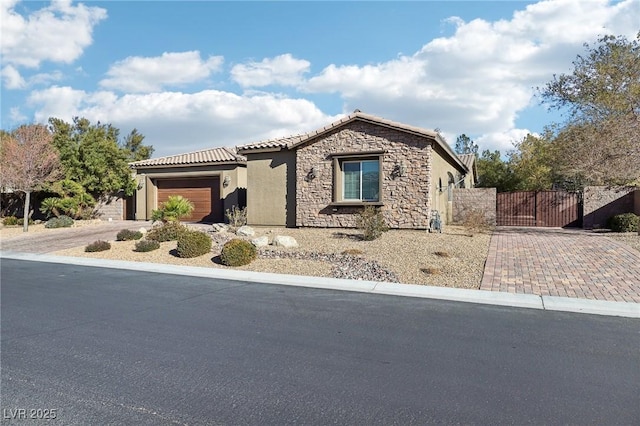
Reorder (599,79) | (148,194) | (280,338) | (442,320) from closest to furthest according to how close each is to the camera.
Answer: (280,338) → (442,320) → (599,79) → (148,194)

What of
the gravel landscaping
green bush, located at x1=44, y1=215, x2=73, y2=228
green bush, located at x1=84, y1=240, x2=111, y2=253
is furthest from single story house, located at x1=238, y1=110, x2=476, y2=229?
green bush, located at x1=44, y1=215, x2=73, y2=228

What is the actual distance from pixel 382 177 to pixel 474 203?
771cm

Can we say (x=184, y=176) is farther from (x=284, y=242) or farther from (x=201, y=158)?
(x=284, y=242)

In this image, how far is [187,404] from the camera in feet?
13.5

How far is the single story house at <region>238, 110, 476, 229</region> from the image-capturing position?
1706 centimetres

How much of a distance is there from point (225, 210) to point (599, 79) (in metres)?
18.5

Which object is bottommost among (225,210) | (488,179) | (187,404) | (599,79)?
(187,404)

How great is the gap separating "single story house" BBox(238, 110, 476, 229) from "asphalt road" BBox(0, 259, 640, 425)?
900 cm

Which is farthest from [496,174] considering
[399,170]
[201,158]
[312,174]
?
[201,158]

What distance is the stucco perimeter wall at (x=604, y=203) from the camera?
69.2ft

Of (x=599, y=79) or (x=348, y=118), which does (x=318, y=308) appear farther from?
(x=599, y=79)

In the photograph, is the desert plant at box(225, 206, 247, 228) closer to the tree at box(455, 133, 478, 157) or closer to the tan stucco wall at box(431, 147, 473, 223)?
the tan stucco wall at box(431, 147, 473, 223)

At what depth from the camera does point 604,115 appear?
65.6ft

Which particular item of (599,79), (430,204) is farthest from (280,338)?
(599,79)
